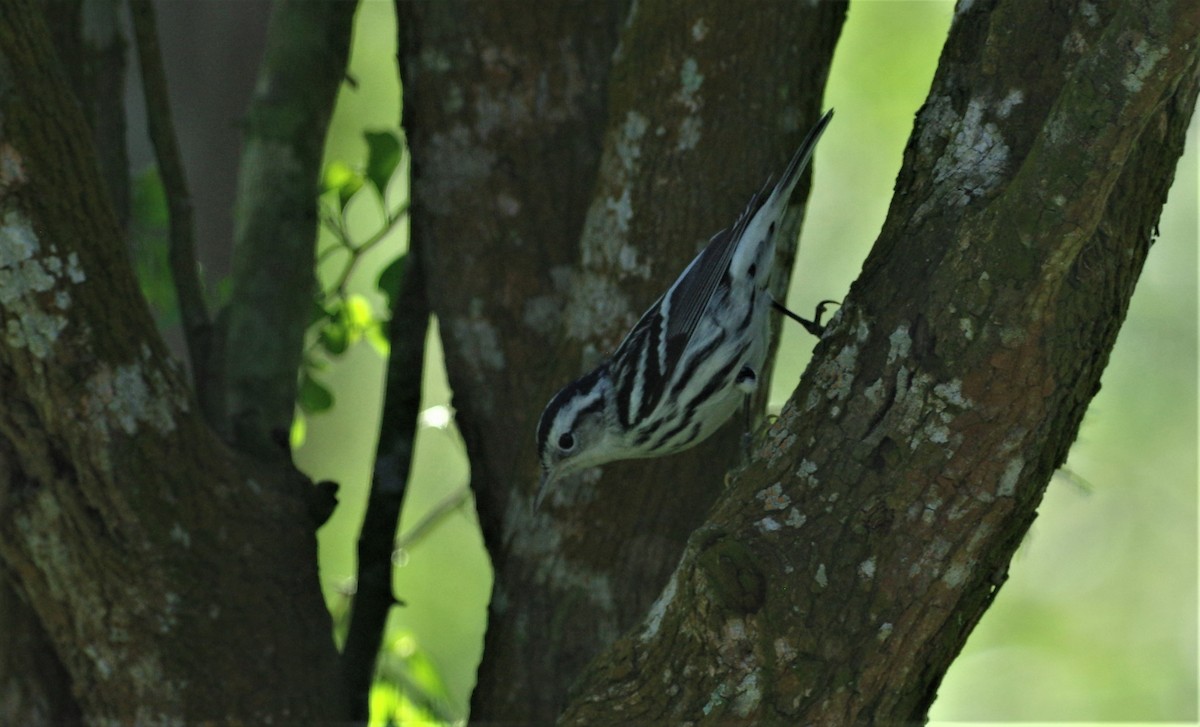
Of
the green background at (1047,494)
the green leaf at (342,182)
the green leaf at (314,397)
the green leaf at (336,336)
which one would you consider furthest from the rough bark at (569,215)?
the green background at (1047,494)

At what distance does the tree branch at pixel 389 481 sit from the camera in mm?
4340

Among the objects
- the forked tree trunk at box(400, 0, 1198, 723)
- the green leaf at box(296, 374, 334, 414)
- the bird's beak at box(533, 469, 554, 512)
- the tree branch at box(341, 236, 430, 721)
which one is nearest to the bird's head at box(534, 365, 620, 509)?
the bird's beak at box(533, 469, 554, 512)

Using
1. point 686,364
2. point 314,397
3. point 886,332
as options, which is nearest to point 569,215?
point 686,364

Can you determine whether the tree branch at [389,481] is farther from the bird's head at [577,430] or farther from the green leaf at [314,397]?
the bird's head at [577,430]

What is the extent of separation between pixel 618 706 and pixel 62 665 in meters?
1.68

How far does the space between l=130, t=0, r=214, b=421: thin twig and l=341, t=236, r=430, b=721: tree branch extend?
1.98 ft

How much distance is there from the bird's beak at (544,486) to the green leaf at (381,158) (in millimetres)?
1096

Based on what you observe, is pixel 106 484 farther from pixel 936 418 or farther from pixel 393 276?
pixel 936 418

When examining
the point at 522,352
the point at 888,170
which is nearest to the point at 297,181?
the point at 522,352

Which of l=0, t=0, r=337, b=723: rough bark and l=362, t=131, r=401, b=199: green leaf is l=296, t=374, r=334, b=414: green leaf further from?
l=0, t=0, r=337, b=723: rough bark

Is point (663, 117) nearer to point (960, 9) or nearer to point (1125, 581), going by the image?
point (960, 9)

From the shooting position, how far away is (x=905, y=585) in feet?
9.30

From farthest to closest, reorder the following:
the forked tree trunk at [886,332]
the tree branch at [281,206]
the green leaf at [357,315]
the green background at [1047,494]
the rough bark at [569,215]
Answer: the green background at [1047,494], the green leaf at [357,315], the tree branch at [281,206], the rough bark at [569,215], the forked tree trunk at [886,332]

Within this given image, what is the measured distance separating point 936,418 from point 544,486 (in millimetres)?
1405
